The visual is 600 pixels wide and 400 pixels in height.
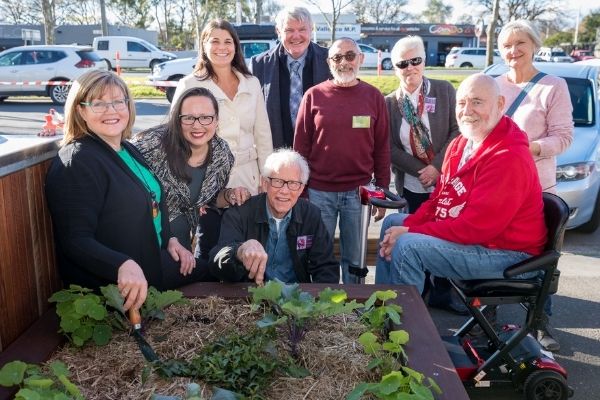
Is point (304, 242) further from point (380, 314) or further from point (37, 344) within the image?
point (37, 344)

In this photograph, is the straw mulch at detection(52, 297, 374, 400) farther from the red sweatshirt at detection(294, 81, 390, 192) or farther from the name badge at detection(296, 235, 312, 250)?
the red sweatshirt at detection(294, 81, 390, 192)

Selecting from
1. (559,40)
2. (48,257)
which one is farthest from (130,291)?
(559,40)

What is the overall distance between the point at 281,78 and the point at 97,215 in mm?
2398

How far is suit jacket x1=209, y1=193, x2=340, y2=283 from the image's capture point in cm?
307

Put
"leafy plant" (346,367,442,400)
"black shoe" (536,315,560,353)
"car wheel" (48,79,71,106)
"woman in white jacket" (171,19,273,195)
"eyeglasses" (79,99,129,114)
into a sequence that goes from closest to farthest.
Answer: "leafy plant" (346,367,442,400) → "eyeglasses" (79,99,129,114) → "black shoe" (536,315,560,353) → "woman in white jacket" (171,19,273,195) → "car wheel" (48,79,71,106)

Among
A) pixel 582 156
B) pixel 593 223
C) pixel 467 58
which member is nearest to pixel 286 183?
pixel 582 156

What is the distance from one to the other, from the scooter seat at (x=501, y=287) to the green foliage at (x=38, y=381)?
2.01 m

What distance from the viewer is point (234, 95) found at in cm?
389

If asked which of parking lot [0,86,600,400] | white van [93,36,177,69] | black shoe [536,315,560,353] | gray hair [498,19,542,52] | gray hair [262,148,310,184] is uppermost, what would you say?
white van [93,36,177,69]

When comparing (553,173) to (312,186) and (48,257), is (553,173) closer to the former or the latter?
(312,186)

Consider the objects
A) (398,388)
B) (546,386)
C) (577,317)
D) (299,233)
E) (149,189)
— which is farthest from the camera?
(577,317)

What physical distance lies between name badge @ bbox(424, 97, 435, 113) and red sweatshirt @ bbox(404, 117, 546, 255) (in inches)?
43.1

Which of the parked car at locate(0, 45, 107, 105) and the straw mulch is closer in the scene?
the straw mulch

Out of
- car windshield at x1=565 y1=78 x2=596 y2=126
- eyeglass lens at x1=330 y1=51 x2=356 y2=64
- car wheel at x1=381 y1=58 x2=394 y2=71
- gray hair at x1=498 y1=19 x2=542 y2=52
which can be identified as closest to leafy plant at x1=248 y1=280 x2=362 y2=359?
eyeglass lens at x1=330 y1=51 x2=356 y2=64
